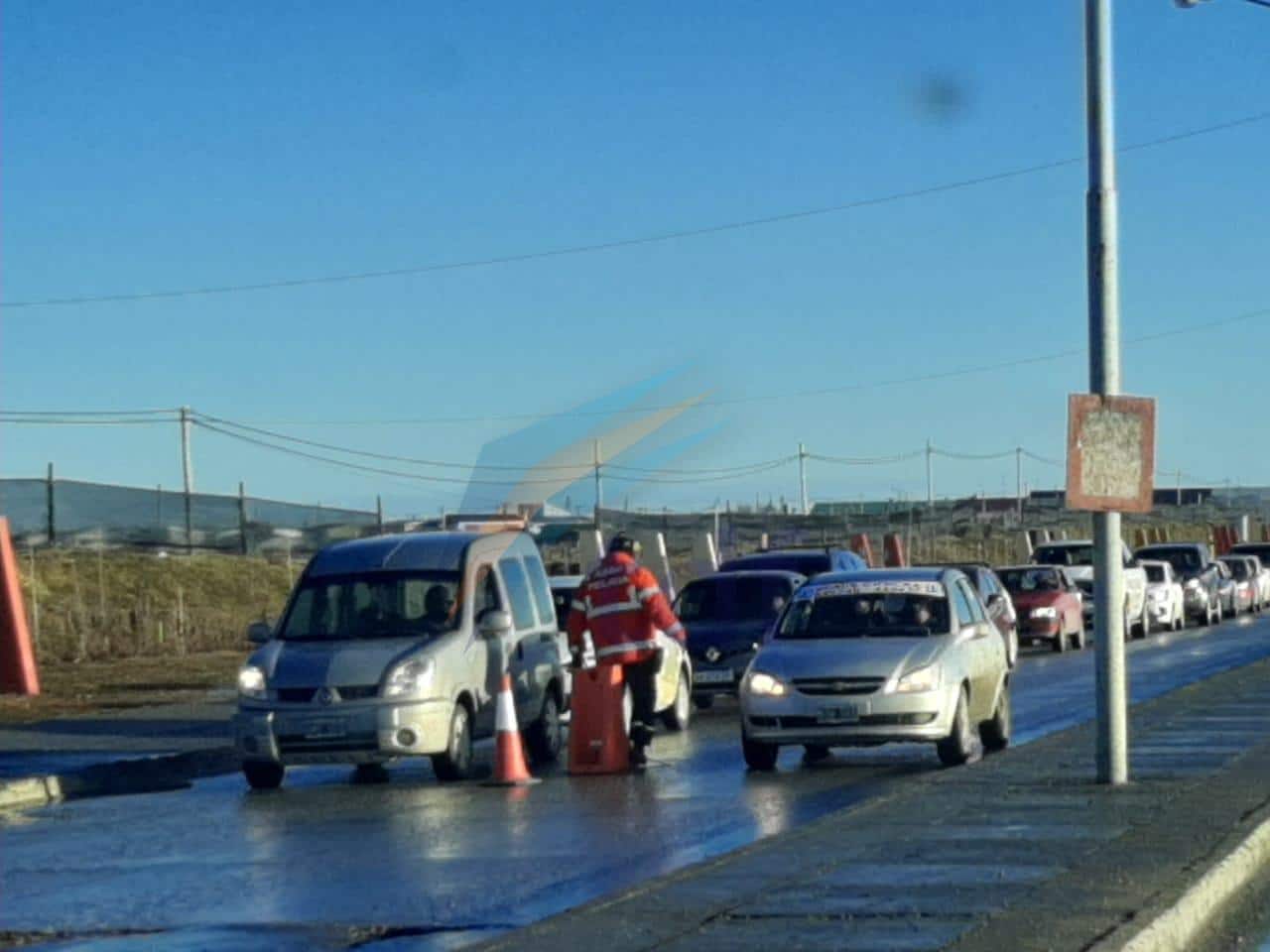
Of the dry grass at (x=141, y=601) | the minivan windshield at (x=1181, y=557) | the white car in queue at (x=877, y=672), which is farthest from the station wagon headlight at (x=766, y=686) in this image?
the minivan windshield at (x=1181, y=557)

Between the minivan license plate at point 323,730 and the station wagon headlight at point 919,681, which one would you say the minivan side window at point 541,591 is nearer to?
the minivan license plate at point 323,730

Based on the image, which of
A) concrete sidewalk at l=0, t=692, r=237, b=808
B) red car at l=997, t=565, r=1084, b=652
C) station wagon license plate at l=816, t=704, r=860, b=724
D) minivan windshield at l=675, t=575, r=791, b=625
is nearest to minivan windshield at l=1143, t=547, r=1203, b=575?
red car at l=997, t=565, r=1084, b=652

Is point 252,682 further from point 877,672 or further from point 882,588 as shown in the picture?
point 882,588

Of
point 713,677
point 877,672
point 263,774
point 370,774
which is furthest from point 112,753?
point 713,677

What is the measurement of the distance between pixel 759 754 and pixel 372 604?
11.5ft

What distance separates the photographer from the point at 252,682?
18359 mm

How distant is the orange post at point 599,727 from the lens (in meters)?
18.5

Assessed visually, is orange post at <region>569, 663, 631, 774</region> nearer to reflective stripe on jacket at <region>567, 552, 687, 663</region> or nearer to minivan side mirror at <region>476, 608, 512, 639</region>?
reflective stripe on jacket at <region>567, 552, 687, 663</region>

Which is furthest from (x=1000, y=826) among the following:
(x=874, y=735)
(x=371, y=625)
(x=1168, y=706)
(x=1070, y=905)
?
(x=1168, y=706)

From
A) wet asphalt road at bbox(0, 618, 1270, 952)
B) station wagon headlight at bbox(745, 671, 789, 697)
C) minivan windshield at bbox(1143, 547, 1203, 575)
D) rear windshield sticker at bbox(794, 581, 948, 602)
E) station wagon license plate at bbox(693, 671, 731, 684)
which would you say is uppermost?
minivan windshield at bbox(1143, 547, 1203, 575)

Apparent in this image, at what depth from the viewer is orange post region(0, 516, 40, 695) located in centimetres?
2806

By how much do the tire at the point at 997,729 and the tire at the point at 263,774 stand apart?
5907 mm

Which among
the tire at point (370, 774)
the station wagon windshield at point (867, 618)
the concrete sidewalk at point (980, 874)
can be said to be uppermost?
the station wagon windshield at point (867, 618)

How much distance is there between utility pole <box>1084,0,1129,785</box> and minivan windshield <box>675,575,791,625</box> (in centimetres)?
1268
